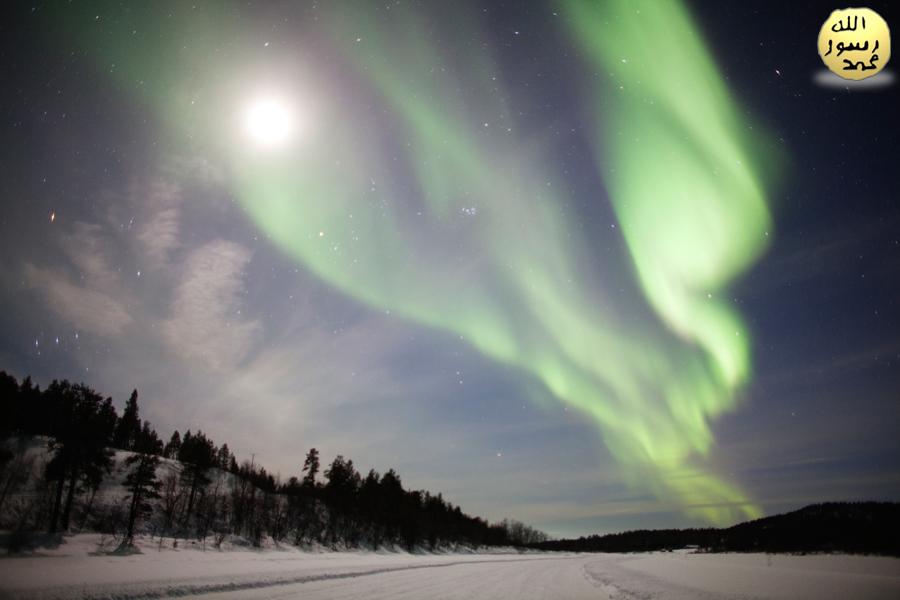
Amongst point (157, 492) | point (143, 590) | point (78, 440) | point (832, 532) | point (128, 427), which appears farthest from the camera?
point (832, 532)

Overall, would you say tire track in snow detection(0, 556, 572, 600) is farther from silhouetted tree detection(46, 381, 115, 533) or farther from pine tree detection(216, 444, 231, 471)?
pine tree detection(216, 444, 231, 471)

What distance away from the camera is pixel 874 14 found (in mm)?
14680

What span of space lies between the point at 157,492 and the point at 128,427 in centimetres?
2943

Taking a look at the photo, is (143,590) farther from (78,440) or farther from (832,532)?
(832,532)

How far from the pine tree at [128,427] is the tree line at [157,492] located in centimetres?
38

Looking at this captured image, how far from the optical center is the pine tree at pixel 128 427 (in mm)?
102438

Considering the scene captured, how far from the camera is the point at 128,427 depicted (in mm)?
101062

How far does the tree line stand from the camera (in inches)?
2130

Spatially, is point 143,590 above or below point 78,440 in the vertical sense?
below

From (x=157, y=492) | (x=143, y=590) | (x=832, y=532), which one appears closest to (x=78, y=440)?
(x=157, y=492)

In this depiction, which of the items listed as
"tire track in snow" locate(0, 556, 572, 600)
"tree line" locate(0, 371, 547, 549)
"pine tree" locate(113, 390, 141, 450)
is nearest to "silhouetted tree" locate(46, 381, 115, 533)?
"tree line" locate(0, 371, 547, 549)

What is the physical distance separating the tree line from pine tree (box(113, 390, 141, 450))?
0.38 m

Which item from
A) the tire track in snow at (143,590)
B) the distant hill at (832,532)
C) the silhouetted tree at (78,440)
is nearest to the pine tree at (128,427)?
the silhouetted tree at (78,440)

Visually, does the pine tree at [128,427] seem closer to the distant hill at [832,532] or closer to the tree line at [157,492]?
the tree line at [157,492]
